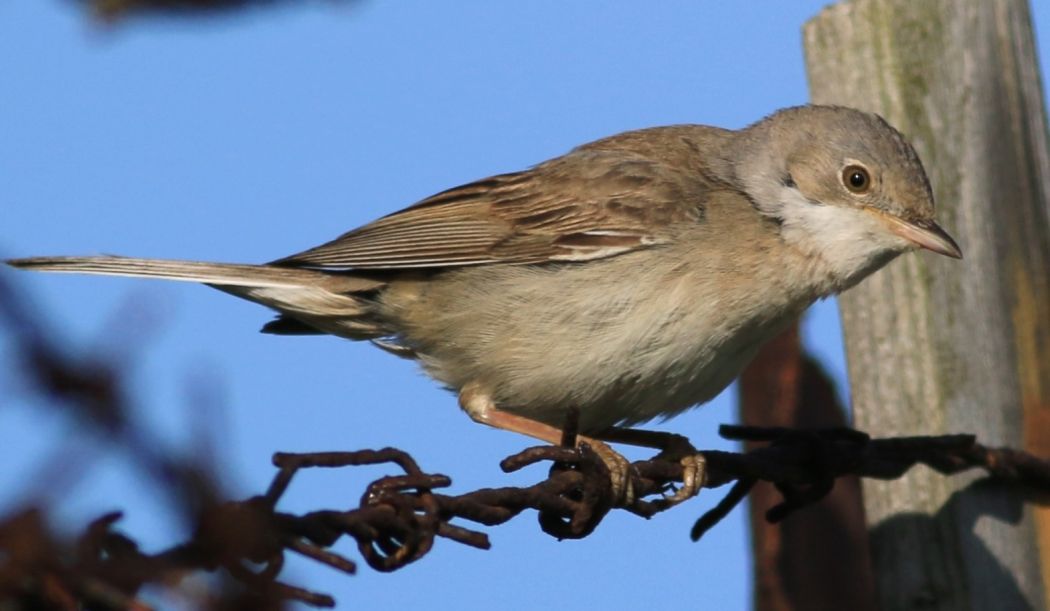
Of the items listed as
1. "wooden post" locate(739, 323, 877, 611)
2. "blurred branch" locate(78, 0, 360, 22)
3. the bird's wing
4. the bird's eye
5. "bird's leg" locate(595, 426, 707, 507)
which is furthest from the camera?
the bird's eye

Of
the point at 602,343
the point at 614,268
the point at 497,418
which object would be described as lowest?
the point at 497,418

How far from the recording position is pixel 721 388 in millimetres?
4773

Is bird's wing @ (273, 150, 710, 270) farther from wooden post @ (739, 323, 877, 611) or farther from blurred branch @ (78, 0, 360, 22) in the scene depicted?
blurred branch @ (78, 0, 360, 22)

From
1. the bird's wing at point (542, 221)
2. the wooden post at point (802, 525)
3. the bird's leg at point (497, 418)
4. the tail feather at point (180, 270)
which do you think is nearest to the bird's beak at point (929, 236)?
the wooden post at point (802, 525)

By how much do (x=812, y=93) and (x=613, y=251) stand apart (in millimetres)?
886

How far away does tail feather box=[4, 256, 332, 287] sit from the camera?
176 inches

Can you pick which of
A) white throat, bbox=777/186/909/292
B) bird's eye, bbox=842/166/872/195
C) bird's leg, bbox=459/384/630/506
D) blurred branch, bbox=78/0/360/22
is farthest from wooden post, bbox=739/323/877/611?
blurred branch, bbox=78/0/360/22

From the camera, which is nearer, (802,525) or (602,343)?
(602,343)

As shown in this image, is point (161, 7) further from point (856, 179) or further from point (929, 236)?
point (856, 179)

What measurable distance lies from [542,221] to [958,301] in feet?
4.96

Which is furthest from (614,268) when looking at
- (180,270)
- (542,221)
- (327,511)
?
(327,511)

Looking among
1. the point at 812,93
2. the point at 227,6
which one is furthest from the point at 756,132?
the point at 227,6

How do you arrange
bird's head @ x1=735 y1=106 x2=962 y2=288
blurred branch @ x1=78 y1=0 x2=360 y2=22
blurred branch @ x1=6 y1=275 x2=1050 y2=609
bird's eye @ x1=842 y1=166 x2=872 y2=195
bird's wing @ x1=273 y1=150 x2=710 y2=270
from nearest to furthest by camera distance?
blurred branch @ x1=6 y1=275 x2=1050 y2=609 → blurred branch @ x1=78 y1=0 x2=360 y2=22 → bird's head @ x1=735 y1=106 x2=962 y2=288 → bird's wing @ x1=273 y1=150 x2=710 y2=270 → bird's eye @ x1=842 y1=166 x2=872 y2=195

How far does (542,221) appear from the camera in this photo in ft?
16.5
